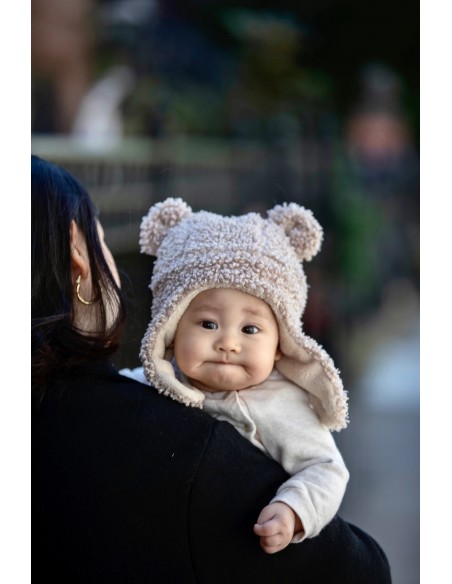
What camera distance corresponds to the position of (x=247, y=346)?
0.74 metres

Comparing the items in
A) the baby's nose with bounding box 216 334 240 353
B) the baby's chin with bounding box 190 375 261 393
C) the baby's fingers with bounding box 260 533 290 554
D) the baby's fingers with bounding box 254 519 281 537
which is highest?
the baby's nose with bounding box 216 334 240 353

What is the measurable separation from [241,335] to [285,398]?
69mm

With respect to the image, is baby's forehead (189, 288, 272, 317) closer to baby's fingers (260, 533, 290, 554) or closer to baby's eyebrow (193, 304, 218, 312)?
baby's eyebrow (193, 304, 218, 312)

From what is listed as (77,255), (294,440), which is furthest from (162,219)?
(294,440)

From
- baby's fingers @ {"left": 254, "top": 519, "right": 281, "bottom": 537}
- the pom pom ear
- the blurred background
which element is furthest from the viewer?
the blurred background

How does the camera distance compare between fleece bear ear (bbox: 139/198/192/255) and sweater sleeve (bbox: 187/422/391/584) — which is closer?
sweater sleeve (bbox: 187/422/391/584)

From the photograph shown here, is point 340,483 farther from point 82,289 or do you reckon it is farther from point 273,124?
point 273,124

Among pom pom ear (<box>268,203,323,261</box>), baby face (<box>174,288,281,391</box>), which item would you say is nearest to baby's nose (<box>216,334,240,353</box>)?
baby face (<box>174,288,281,391</box>)

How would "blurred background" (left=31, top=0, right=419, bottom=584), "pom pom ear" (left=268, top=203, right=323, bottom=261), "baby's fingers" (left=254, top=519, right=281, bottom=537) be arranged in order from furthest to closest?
1. "blurred background" (left=31, top=0, right=419, bottom=584)
2. "pom pom ear" (left=268, top=203, right=323, bottom=261)
3. "baby's fingers" (left=254, top=519, right=281, bottom=537)

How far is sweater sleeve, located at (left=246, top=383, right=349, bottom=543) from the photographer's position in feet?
2.27

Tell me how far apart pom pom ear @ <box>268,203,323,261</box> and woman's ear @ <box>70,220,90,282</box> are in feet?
0.55

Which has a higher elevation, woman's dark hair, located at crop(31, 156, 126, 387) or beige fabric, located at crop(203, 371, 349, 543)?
woman's dark hair, located at crop(31, 156, 126, 387)

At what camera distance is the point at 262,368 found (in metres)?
0.75
